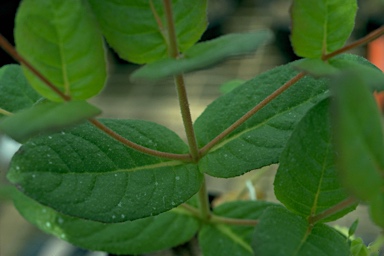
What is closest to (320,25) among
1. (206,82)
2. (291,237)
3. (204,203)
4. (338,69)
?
(338,69)

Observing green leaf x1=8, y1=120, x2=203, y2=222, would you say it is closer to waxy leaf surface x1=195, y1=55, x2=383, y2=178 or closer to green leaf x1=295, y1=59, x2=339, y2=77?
waxy leaf surface x1=195, y1=55, x2=383, y2=178

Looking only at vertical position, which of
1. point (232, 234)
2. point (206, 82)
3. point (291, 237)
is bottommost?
point (206, 82)

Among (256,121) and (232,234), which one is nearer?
(256,121)

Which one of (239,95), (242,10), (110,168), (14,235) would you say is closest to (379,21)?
(242,10)

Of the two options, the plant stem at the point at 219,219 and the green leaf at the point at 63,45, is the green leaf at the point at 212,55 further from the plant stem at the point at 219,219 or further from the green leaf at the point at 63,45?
the plant stem at the point at 219,219

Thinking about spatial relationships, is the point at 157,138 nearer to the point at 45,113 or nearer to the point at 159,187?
the point at 159,187

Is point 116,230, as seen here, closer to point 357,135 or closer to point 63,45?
point 63,45

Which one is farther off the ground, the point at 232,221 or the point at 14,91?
the point at 14,91

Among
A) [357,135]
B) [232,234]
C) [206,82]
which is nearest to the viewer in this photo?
[357,135]
